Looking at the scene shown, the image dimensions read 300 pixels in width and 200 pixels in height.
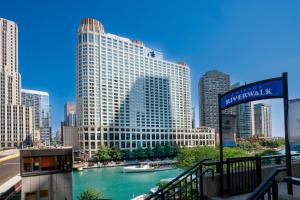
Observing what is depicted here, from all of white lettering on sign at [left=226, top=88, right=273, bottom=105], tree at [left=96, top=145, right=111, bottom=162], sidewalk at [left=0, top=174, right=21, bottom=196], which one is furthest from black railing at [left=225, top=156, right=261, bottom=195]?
tree at [left=96, top=145, right=111, bottom=162]

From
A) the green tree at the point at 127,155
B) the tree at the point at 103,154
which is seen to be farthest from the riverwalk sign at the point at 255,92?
the green tree at the point at 127,155

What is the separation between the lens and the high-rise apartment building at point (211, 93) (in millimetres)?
173750

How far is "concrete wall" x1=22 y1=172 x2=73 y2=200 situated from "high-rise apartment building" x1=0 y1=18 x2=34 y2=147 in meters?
124

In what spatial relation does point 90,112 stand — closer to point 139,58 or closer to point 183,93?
point 139,58

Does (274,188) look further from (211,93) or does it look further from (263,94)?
(211,93)

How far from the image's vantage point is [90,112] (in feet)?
400

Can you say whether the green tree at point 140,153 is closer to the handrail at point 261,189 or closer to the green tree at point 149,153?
the green tree at point 149,153

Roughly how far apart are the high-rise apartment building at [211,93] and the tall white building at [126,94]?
63.4 feet

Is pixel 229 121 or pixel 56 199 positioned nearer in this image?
pixel 229 121

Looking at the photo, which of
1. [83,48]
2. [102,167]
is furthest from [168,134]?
[83,48]

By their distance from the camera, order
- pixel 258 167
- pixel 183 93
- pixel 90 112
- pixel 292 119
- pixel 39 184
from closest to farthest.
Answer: pixel 292 119 < pixel 258 167 < pixel 39 184 < pixel 90 112 < pixel 183 93

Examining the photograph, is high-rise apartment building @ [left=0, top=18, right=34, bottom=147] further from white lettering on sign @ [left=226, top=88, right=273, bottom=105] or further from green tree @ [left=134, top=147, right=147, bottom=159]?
white lettering on sign @ [left=226, top=88, right=273, bottom=105]

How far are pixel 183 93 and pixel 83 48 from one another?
2344 inches

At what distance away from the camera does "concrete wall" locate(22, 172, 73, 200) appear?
21.6 meters
